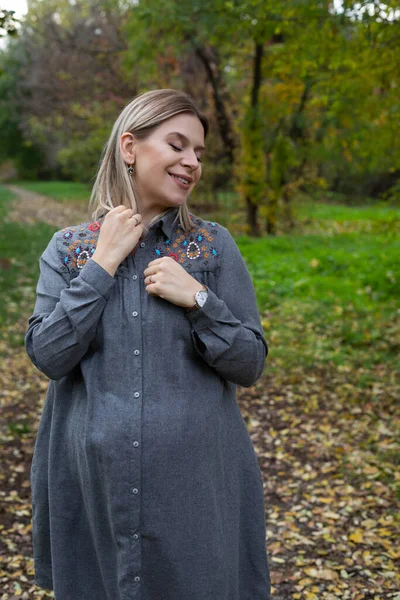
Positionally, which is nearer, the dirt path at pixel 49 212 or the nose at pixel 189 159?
the nose at pixel 189 159

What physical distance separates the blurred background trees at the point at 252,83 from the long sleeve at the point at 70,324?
0.75 meters

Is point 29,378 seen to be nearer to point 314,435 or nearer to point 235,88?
point 314,435

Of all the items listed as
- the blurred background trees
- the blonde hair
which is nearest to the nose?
the blonde hair

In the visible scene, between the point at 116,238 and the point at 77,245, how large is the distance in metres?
0.18

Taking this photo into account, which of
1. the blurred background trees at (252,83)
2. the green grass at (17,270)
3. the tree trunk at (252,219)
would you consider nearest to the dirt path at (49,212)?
the green grass at (17,270)

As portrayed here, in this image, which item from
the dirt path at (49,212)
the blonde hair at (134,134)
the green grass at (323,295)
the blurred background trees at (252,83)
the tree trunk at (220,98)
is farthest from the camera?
the dirt path at (49,212)

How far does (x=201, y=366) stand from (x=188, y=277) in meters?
0.26

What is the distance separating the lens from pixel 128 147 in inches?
72.6

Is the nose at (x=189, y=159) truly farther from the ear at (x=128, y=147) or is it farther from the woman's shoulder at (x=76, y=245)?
the woman's shoulder at (x=76, y=245)

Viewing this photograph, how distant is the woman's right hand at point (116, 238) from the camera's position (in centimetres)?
174

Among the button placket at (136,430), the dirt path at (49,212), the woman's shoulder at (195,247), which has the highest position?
the dirt path at (49,212)

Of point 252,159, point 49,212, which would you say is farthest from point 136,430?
point 49,212

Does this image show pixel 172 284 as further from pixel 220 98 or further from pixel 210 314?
pixel 220 98

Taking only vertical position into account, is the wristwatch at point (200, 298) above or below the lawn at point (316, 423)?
above
